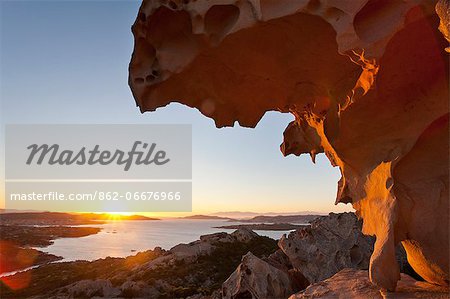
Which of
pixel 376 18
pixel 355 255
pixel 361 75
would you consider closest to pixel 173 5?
pixel 376 18

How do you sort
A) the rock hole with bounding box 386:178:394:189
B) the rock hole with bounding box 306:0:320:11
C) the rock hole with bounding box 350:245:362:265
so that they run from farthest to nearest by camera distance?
1. the rock hole with bounding box 350:245:362:265
2. the rock hole with bounding box 386:178:394:189
3. the rock hole with bounding box 306:0:320:11

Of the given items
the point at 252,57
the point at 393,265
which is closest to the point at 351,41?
the point at 252,57

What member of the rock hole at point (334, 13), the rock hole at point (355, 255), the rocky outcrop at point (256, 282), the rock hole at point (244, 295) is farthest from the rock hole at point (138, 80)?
the rock hole at point (355, 255)

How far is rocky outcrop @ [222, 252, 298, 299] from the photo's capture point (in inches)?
393

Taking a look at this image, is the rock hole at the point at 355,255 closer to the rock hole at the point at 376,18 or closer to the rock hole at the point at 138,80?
the rock hole at the point at 376,18

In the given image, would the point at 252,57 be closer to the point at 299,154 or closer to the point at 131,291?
the point at 299,154

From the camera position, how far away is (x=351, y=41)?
5281mm

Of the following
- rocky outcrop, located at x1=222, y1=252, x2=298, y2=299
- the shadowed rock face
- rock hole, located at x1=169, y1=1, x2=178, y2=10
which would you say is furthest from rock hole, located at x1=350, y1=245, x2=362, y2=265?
rock hole, located at x1=169, y1=1, x2=178, y2=10

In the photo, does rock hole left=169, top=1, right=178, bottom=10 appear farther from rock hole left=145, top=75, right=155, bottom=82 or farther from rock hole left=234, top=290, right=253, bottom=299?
rock hole left=234, top=290, right=253, bottom=299

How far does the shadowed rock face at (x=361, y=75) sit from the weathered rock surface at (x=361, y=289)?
220mm

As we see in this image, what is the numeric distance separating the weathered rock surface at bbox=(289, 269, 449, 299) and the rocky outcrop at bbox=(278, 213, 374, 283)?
4278 millimetres

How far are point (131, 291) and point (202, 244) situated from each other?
13265 mm

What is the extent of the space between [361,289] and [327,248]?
5876mm

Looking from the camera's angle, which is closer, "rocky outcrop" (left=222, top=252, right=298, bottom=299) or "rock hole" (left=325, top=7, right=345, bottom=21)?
"rock hole" (left=325, top=7, right=345, bottom=21)
